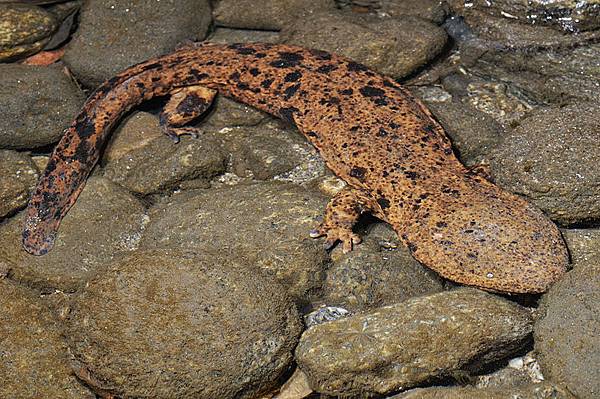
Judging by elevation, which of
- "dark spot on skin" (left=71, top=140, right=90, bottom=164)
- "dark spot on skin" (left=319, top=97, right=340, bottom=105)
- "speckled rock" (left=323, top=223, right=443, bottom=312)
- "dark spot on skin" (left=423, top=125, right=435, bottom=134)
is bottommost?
"speckled rock" (left=323, top=223, right=443, bottom=312)

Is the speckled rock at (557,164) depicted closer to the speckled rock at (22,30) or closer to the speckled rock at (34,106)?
the speckled rock at (34,106)

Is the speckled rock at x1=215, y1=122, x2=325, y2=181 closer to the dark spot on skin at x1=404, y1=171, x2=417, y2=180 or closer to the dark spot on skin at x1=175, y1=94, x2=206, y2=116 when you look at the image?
the dark spot on skin at x1=175, y1=94, x2=206, y2=116

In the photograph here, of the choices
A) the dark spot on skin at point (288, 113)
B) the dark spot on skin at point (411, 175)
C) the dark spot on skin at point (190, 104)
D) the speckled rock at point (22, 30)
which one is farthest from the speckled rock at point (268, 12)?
the dark spot on skin at point (411, 175)

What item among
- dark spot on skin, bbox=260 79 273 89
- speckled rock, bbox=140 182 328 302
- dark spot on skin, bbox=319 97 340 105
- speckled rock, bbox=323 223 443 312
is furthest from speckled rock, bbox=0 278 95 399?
dark spot on skin, bbox=319 97 340 105

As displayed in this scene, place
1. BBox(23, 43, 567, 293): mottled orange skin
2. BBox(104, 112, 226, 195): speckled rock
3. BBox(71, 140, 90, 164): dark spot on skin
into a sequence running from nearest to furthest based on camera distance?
1. BBox(23, 43, 567, 293): mottled orange skin
2. BBox(104, 112, 226, 195): speckled rock
3. BBox(71, 140, 90, 164): dark spot on skin

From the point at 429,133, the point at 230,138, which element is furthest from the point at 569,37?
the point at 230,138

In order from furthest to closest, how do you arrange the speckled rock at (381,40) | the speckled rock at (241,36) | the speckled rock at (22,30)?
the speckled rock at (241,36) < the speckled rock at (22,30) < the speckled rock at (381,40)

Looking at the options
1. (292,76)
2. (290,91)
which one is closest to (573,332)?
(290,91)
